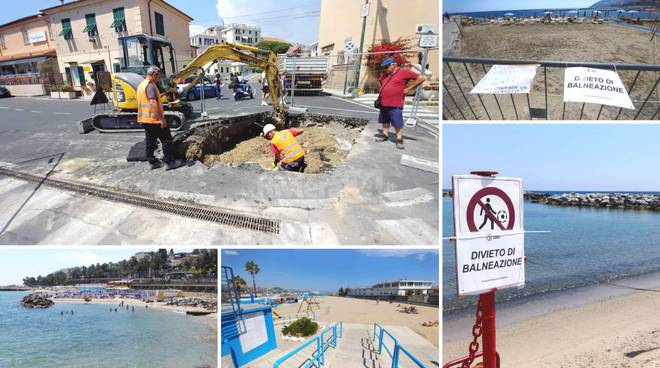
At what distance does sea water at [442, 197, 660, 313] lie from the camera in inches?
327

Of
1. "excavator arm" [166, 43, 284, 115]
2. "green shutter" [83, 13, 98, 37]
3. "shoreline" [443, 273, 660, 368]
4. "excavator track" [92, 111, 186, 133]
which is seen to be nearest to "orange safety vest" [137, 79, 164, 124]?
"excavator track" [92, 111, 186, 133]

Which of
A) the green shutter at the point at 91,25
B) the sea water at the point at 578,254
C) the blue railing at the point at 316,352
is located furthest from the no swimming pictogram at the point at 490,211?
the green shutter at the point at 91,25

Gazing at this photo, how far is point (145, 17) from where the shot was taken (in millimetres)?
22391

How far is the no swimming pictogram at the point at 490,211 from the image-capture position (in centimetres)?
230

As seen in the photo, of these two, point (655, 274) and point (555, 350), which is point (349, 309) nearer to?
point (555, 350)

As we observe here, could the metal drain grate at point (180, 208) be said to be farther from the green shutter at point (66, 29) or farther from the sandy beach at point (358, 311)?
the green shutter at point (66, 29)

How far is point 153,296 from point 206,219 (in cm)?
256

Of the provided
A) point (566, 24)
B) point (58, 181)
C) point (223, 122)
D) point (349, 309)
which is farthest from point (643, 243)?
point (58, 181)

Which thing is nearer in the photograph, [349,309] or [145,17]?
[349,309]

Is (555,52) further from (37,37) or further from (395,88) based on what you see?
(37,37)

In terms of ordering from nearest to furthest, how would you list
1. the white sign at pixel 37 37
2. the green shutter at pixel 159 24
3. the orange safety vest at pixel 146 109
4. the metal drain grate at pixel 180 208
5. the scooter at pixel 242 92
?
the metal drain grate at pixel 180 208 < the orange safety vest at pixel 146 109 < the scooter at pixel 242 92 < the green shutter at pixel 159 24 < the white sign at pixel 37 37

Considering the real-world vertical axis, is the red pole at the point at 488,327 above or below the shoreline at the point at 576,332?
above

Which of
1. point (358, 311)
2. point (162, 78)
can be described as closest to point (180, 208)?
point (162, 78)

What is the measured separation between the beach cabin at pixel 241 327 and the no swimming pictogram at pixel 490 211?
205cm
